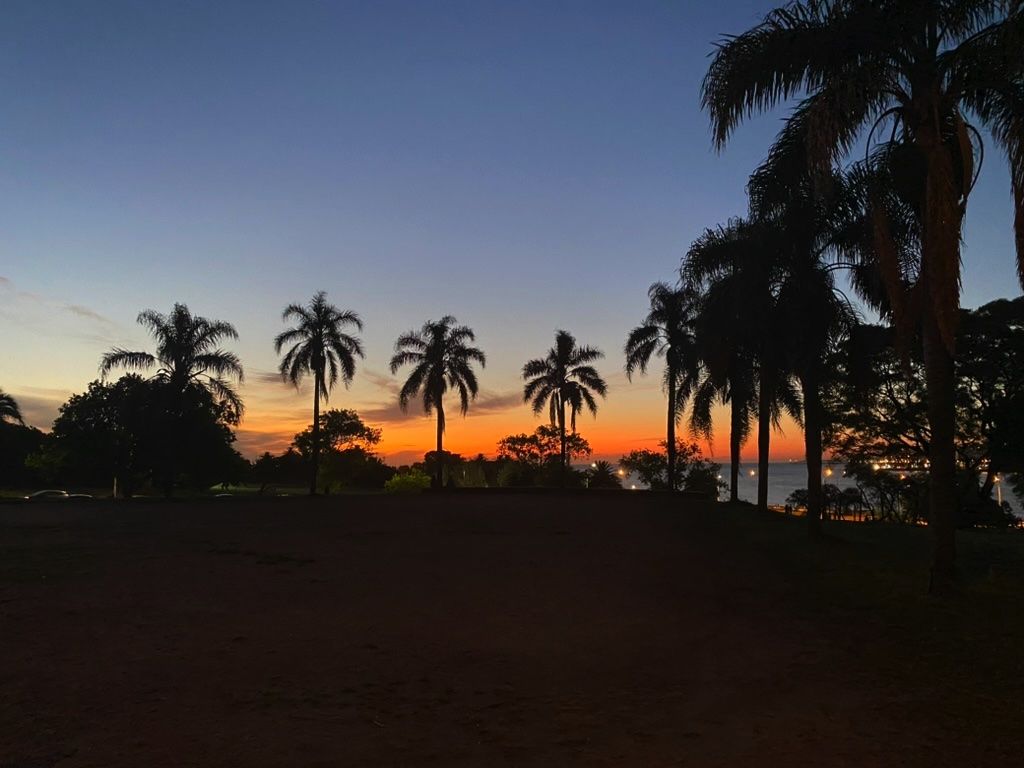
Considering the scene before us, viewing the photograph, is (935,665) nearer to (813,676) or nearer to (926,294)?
(813,676)

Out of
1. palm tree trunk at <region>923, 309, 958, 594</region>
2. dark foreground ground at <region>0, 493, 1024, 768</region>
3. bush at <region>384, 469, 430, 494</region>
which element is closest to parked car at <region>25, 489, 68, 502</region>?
bush at <region>384, 469, 430, 494</region>

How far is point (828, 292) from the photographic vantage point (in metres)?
17.4

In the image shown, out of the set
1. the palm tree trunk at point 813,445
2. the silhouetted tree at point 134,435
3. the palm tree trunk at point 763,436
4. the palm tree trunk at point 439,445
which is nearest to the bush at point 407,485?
the palm tree trunk at point 439,445

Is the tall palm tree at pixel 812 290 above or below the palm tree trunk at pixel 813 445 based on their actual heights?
above

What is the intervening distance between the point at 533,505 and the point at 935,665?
1005 inches

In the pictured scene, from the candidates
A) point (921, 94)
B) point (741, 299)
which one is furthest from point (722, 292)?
point (921, 94)

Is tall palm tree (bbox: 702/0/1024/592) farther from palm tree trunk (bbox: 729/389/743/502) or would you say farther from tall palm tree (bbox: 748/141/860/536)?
palm tree trunk (bbox: 729/389/743/502)

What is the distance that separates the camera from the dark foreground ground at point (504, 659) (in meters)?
4.91

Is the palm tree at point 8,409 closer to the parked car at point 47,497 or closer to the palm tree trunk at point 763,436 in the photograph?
the parked car at point 47,497

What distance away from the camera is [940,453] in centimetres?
1030

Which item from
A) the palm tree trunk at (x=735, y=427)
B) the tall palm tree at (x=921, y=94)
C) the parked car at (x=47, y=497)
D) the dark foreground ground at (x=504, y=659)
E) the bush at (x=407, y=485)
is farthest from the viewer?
the bush at (x=407, y=485)

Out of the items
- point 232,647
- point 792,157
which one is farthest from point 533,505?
point 232,647

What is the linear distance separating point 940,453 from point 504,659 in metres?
7.42

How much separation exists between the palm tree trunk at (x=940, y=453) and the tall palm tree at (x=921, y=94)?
15 mm
